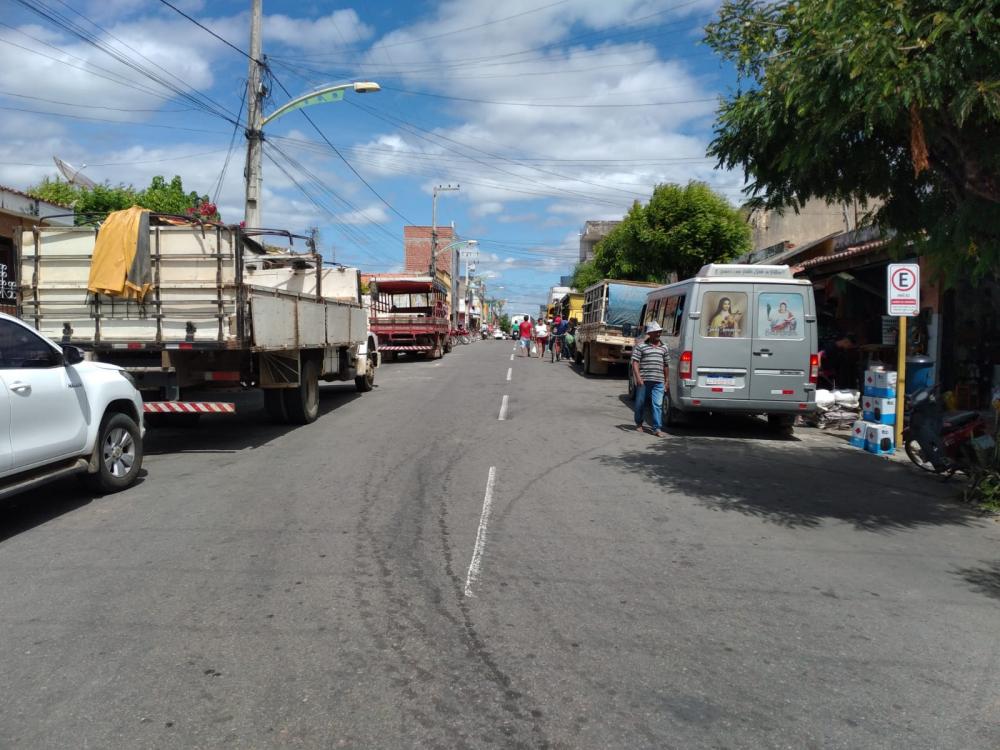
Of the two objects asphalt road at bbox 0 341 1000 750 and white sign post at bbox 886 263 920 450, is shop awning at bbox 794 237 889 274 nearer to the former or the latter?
white sign post at bbox 886 263 920 450

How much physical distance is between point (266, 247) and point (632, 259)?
20365 mm

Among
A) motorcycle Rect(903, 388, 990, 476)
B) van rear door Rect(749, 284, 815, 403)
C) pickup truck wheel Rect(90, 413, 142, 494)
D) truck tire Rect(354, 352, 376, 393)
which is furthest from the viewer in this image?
truck tire Rect(354, 352, 376, 393)

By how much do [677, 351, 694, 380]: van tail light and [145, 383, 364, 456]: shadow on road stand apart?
5.93 meters

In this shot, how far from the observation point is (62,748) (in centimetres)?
328

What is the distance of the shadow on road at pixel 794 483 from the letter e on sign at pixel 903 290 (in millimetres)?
2037

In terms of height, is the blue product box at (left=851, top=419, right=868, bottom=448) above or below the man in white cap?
below

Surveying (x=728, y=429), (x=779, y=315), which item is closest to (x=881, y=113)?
(x=779, y=315)

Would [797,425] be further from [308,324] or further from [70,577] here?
[70,577]

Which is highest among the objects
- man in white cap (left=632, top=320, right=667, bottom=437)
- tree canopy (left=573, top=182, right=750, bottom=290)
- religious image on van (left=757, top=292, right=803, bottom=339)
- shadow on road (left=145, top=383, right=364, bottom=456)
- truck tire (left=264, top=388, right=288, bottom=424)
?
tree canopy (left=573, top=182, right=750, bottom=290)

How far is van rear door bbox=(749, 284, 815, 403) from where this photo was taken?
11.8m

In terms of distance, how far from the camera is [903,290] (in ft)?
35.8

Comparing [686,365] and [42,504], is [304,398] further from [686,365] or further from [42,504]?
[686,365]

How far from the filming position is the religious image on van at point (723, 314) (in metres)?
11.9

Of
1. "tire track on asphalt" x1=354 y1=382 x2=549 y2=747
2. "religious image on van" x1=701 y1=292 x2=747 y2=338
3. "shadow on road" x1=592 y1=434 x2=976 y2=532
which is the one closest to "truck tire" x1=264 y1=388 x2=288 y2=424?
"shadow on road" x1=592 y1=434 x2=976 y2=532
